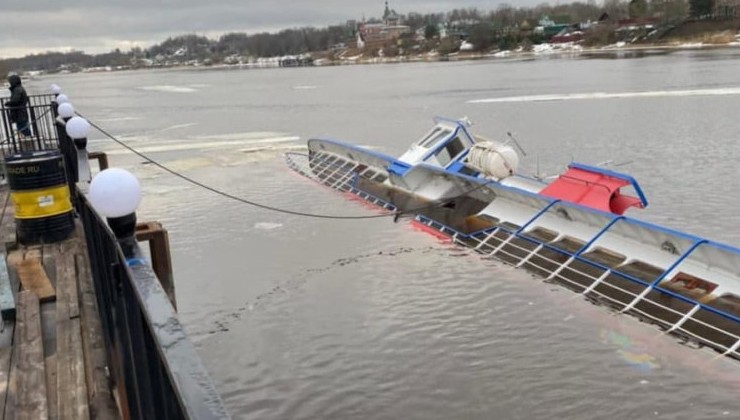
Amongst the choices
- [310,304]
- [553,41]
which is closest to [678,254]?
[310,304]

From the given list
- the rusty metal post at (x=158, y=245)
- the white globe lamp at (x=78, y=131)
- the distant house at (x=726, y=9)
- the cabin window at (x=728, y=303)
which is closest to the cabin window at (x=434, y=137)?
the cabin window at (x=728, y=303)

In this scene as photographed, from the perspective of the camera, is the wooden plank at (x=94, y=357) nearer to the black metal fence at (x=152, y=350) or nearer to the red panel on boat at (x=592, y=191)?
the black metal fence at (x=152, y=350)

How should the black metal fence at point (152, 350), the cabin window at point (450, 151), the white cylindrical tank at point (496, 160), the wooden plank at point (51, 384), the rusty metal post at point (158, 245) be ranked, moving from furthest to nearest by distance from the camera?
1. the cabin window at point (450, 151)
2. the white cylindrical tank at point (496, 160)
3. the rusty metal post at point (158, 245)
4. the wooden plank at point (51, 384)
5. the black metal fence at point (152, 350)

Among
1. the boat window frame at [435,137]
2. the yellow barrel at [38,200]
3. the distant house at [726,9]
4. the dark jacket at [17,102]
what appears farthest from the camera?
the distant house at [726,9]

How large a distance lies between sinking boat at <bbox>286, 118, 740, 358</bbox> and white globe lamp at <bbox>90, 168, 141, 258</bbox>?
6.92 m

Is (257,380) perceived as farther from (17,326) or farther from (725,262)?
(725,262)

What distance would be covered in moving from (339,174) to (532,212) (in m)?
7.12

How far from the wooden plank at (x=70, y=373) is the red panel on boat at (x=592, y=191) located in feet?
30.2

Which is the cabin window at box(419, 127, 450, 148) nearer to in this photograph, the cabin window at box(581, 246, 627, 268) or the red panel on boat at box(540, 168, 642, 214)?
the red panel on boat at box(540, 168, 642, 214)

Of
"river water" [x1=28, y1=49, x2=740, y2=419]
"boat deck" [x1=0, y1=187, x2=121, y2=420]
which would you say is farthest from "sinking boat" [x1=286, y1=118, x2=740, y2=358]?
"boat deck" [x1=0, y1=187, x2=121, y2=420]

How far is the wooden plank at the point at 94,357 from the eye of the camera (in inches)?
174

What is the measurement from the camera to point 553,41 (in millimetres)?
148000

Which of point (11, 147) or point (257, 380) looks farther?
point (11, 147)

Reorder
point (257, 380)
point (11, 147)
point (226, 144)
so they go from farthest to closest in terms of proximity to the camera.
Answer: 1. point (226, 144)
2. point (11, 147)
3. point (257, 380)
